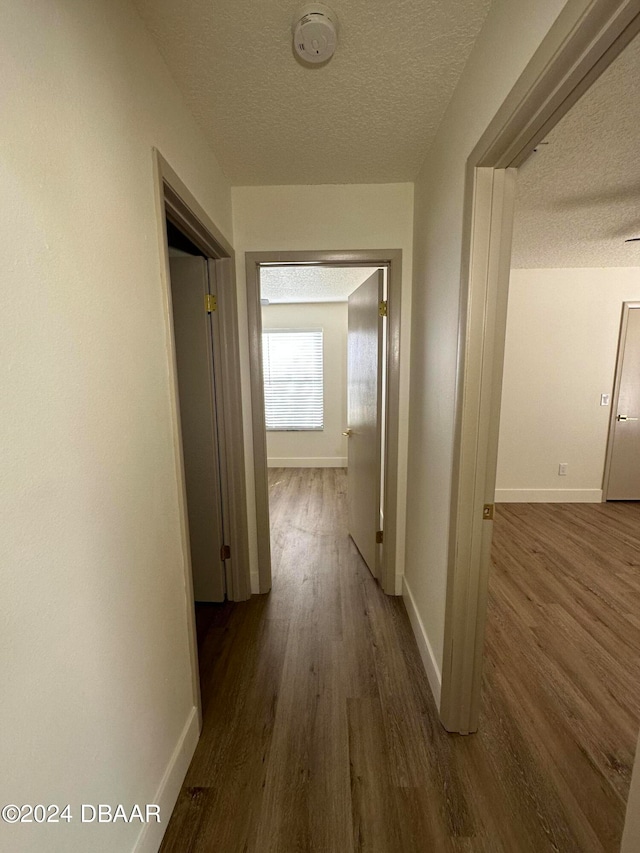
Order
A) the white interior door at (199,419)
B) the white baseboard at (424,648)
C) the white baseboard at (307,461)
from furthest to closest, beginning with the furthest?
the white baseboard at (307,461), the white interior door at (199,419), the white baseboard at (424,648)

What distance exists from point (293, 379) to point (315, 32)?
4021 millimetres

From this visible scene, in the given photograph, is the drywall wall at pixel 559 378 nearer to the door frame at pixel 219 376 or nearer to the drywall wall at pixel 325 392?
the drywall wall at pixel 325 392

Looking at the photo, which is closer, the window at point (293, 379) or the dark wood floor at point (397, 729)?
the dark wood floor at point (397, 729)

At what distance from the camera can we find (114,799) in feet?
2.72

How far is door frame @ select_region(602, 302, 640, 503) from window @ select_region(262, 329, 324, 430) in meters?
3.43

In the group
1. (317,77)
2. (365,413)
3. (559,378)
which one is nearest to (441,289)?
(317,77)

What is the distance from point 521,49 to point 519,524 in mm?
3427

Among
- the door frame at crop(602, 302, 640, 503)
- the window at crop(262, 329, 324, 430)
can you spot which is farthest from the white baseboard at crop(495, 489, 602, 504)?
the window at crop(262, 329, 324, 430)

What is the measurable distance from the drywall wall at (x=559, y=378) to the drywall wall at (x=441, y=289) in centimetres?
235

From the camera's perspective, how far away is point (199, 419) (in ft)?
6.34

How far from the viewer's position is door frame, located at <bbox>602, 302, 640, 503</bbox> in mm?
3516

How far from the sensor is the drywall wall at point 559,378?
3.52 meters

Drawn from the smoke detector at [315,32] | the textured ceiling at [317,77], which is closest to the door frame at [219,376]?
the textured ceiling at [317,77]

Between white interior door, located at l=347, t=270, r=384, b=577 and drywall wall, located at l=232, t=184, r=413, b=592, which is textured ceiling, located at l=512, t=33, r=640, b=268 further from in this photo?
white interior door, located at l=347, t=270, r=384, b=577
